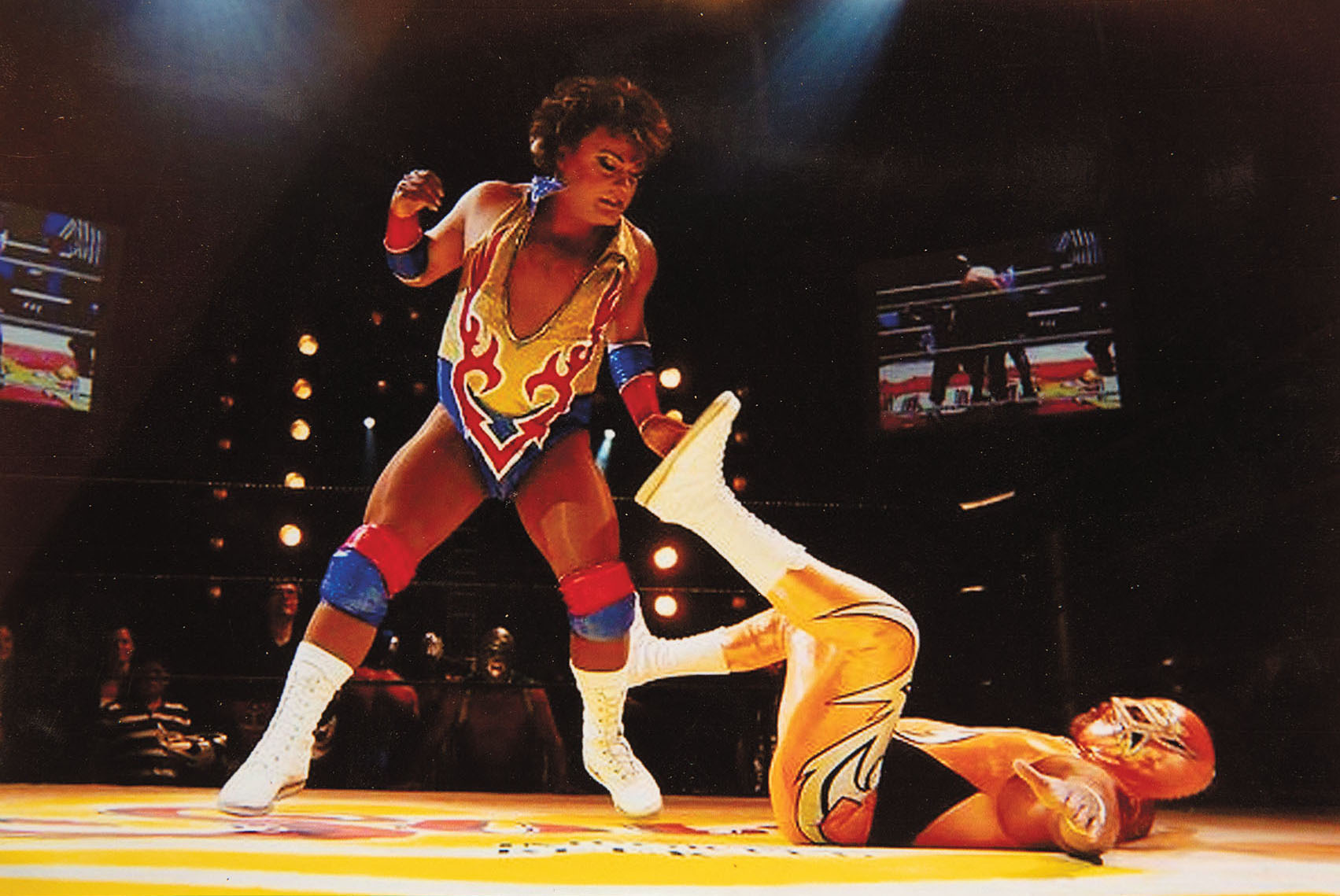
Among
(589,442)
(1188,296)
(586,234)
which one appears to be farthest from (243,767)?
(1188,296)

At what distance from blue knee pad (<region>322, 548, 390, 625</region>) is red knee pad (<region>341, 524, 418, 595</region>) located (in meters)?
0.01

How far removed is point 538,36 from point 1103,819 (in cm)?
208

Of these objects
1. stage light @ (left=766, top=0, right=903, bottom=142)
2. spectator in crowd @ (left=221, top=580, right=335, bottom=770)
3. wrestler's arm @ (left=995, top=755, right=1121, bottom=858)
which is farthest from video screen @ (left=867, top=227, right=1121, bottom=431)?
spectator in crowd @ (left=221, top=580, right=335, bottom=770)

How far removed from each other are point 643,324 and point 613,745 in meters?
0.90

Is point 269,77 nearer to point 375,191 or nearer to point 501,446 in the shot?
point 375,191

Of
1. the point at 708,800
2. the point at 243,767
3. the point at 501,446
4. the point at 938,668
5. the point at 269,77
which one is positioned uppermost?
the point at 269,77

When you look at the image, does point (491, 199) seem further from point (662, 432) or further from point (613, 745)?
point (613, 745)

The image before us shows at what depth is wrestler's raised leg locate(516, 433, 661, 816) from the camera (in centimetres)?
217

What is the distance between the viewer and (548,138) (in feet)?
7.88

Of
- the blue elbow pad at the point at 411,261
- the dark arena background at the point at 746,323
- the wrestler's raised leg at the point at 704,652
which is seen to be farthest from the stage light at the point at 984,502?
the blue elbow pad at the point at 411,261

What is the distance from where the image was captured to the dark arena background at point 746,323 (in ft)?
8.46

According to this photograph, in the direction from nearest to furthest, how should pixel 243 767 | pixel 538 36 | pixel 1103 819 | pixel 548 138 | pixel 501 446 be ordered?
1. pixel 1103 819
2. pixel 243 767
3. pixel 501 446
4. pixel 548 138
5. pixel 538 36

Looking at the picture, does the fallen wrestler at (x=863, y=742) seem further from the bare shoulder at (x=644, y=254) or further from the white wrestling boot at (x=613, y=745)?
the bare shoulder at (x=644, y=254)

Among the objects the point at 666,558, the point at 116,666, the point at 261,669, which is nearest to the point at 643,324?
the point at 666,558
